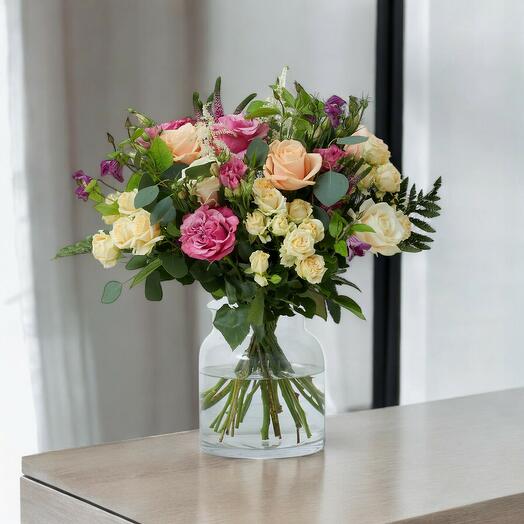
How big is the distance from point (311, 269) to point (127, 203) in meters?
0.25

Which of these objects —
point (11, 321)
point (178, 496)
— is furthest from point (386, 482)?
point (11, 321)

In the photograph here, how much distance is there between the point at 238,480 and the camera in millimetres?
1166

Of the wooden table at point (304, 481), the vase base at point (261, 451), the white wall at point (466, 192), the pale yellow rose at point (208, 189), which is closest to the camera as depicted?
the wooden table at point (304, 481)

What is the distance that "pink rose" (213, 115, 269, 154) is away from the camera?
1184mm

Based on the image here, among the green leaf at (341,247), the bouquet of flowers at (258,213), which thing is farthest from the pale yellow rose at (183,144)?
the green leaf at (341,247)

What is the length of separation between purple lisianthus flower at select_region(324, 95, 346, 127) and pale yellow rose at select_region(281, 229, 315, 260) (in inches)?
6.8

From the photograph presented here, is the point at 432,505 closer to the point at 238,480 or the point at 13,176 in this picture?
the point at 238,480

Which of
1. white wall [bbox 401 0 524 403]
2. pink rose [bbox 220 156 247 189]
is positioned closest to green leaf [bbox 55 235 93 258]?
pink rose [bbox 220 156 247 189]

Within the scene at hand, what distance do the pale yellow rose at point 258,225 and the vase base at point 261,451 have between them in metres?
0.30

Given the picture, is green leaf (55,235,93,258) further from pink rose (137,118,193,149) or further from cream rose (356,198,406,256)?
cream rose (356,198,406,256)

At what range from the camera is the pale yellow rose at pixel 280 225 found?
1133 millimetres

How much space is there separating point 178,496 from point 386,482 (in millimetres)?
260

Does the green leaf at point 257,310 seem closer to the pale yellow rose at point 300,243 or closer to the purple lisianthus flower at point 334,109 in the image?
the pale yellow rose at point 300,243

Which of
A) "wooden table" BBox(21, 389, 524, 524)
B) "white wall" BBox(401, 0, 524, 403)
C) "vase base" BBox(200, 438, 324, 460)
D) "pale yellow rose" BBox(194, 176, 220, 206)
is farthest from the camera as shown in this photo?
"white wall" BBox(401, 0, 524, 403)
